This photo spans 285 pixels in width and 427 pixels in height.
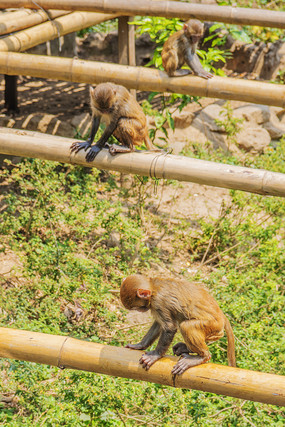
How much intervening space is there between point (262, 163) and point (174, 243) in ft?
7.07

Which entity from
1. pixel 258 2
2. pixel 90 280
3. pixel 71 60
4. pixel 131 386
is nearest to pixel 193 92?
pixel 71 60

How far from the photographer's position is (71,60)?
6363 millimetres

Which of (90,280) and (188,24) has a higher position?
(188,24)

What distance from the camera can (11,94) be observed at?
10547 millimetres

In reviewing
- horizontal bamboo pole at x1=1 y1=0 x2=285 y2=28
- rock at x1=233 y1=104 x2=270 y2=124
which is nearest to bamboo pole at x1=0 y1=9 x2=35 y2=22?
horizontal bamboo pole at x1=1 y1=0 x2=285 y2=28

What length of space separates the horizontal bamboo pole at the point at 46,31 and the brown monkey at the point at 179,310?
4.25 meters

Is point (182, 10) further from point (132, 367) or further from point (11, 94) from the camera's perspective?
point (132, 367)

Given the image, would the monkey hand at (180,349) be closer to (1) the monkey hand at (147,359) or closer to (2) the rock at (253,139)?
(1) the monkey hand at (147,359)

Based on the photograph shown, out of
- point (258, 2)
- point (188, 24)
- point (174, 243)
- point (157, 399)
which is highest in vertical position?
point (188, 24)

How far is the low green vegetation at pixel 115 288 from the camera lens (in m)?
5.04

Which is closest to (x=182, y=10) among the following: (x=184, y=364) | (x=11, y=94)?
(x=11, y=94)

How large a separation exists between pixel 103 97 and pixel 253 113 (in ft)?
20.2

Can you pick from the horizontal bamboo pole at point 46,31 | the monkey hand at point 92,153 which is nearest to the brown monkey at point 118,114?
the monkey hand at point 92,153

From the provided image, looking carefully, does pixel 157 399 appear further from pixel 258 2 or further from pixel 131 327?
pixel 258 2
